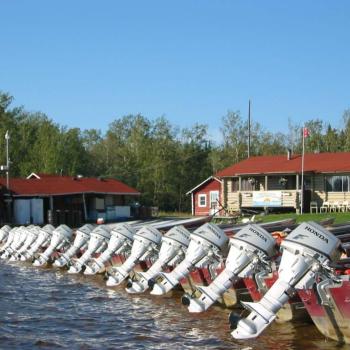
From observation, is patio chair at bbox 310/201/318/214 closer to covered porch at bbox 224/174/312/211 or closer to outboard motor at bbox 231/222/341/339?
covered porch at bbox 224/174/312/211

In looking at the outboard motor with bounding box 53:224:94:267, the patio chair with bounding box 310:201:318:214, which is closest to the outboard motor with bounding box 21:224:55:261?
the outboard motor with bounding box 53:224:94:267

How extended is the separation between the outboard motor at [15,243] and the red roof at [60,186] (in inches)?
681

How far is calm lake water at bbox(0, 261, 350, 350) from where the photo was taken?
11.0m

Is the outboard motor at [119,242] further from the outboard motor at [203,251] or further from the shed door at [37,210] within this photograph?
Result: the shed door at [37,210]

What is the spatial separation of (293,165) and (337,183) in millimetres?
3777

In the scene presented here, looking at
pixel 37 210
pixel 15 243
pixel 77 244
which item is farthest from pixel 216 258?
pixel 37 210

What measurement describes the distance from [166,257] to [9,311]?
349cm

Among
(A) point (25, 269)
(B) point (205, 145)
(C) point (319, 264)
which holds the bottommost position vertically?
(A) point (25, 269)

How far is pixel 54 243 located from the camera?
22250 mm

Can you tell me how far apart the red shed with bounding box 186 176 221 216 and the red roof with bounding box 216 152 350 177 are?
3232 mm

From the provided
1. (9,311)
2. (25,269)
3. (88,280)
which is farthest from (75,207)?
(9,311)

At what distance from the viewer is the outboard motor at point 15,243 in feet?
84.1

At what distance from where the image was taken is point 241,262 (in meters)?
11.4

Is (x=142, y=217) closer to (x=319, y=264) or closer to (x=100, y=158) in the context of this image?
(x=100, y=158)
